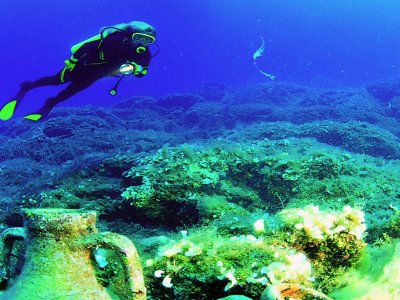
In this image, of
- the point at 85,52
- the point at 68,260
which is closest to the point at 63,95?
the point at 85,52

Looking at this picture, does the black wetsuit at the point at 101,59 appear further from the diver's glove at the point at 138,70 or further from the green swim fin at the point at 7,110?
the green swim fin at the point at 7,110

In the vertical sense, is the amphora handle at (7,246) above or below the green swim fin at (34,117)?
below

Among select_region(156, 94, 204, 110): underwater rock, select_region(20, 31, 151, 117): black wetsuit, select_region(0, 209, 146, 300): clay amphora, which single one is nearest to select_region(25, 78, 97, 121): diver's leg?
select_region(20, 31, 151, 117): black wetsuit

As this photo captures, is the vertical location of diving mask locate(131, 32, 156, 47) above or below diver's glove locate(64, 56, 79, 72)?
above

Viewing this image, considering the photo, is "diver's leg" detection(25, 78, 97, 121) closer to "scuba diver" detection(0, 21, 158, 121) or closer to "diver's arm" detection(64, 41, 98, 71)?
"scuba diver" detection(0, 21, 158, 121)

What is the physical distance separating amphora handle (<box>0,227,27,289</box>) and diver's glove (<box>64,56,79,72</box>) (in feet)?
16.2

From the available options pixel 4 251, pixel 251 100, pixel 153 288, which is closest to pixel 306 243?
pixel 153 288

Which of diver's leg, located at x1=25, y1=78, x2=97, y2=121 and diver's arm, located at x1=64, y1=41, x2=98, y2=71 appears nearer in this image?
diver's arm, located at x1=64, y1=41, x2=98, y2=71

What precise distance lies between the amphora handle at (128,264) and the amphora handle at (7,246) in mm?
574

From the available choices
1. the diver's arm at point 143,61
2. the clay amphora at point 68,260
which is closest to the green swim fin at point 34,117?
the diver's arm at point 143,61

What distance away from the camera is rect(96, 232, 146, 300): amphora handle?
1965 millimetres

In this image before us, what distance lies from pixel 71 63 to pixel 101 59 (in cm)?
70

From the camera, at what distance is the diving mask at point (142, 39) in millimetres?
6136

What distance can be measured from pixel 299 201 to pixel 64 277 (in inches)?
165
